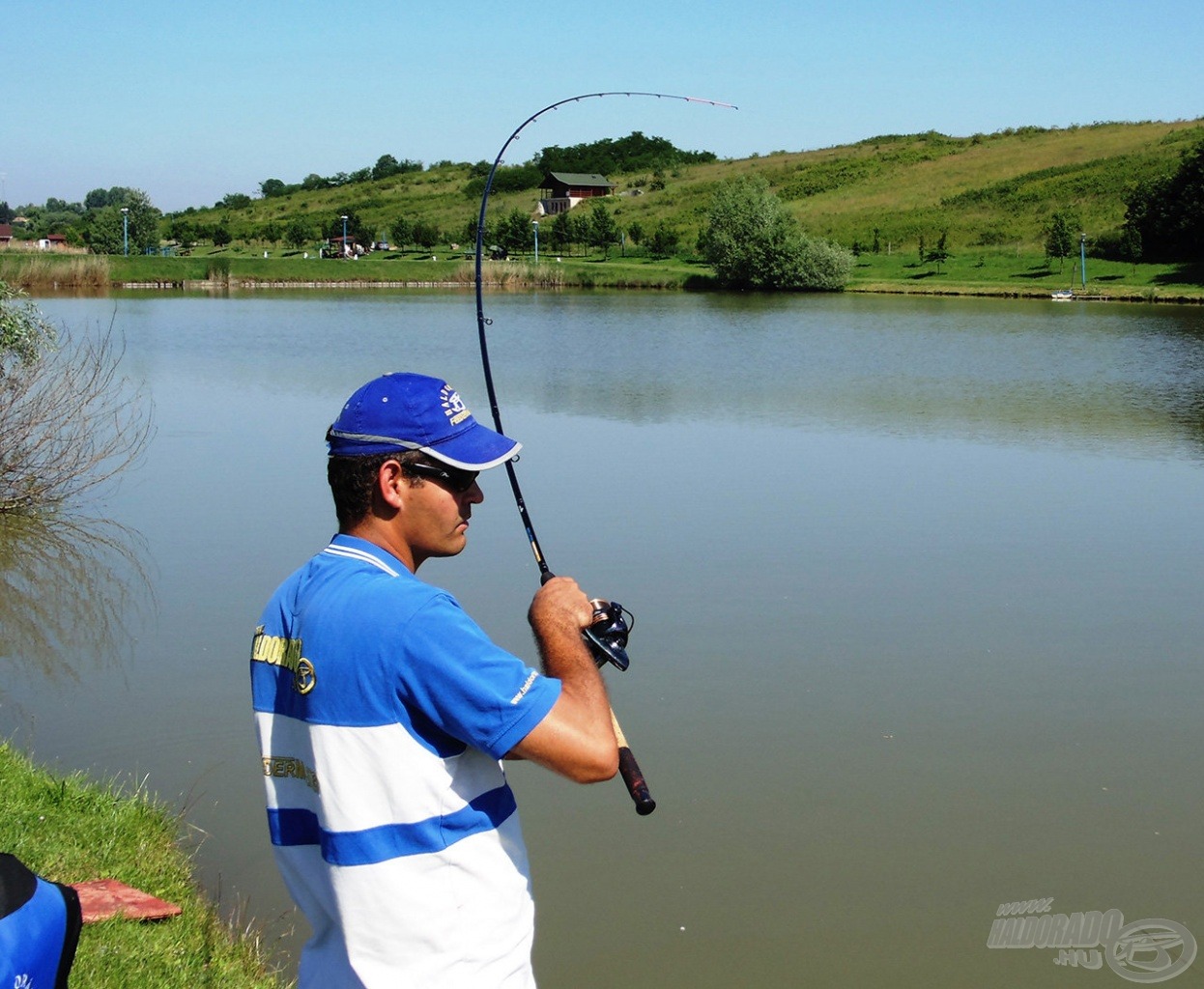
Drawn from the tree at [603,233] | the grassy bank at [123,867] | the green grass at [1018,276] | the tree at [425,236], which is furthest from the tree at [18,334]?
the tree at [425,236]

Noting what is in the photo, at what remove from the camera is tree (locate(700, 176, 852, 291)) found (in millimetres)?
63375

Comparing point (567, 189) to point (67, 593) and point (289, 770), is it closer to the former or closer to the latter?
point (67, 593)

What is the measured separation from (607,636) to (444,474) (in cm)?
49

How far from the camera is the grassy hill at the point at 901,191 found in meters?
76.6

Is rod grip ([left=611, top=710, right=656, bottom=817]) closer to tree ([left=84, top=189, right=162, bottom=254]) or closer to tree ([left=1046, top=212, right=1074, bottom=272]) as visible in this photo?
tree ([left=1046, top=212, right=1074, bottom=272])

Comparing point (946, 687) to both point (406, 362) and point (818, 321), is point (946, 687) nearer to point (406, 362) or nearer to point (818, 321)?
point (406, 362)

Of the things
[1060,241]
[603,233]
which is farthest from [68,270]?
[1060,241]

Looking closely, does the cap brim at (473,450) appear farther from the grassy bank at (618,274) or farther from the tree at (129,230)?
the tree at (129,230)

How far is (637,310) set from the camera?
4562 centimetres

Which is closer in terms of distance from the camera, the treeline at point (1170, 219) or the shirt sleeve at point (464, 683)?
the shirt sleeve at point (464, 683)

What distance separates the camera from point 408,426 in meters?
2.35

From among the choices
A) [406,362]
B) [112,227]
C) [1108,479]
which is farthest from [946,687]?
[112,227]

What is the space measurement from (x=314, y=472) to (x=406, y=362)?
12.1 m

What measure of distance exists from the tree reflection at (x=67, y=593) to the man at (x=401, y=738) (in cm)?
606
